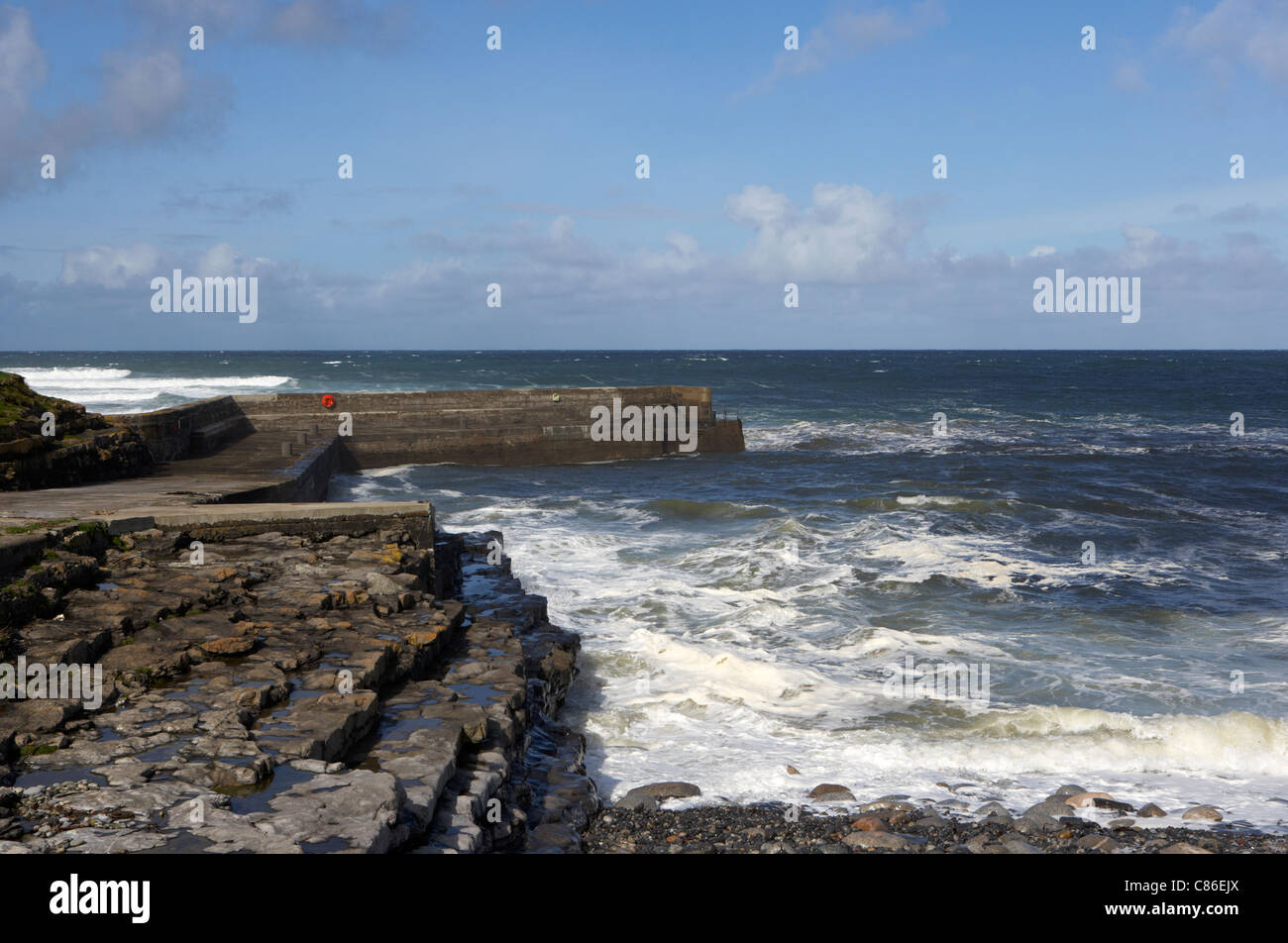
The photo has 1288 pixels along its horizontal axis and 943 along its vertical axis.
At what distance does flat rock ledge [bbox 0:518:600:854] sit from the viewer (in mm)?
5051

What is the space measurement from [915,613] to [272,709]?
9.33m

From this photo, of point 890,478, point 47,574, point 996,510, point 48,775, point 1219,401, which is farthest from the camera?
point 1219,401

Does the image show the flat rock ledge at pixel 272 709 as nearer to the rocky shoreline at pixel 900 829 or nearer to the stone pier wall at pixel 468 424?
the rocky shoreline at pixel 900 829

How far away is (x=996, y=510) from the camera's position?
877 inches

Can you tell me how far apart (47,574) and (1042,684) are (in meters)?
9.66

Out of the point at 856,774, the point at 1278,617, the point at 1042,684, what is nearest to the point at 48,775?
the point at 856,774

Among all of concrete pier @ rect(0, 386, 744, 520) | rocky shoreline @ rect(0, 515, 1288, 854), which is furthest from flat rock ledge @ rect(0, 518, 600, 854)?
concrete pier @ rect(0, 386, 744, 520)

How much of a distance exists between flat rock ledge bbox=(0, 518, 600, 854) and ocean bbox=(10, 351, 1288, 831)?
4.34 ft

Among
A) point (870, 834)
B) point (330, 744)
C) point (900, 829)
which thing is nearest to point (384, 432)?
point (330, 744)

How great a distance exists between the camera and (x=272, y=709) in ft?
21.3

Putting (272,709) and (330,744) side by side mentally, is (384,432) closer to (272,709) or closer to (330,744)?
(272,709)

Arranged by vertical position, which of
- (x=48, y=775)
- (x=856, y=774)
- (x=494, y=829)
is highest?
(x=48, y=775)

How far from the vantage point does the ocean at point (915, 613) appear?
8.81 m
